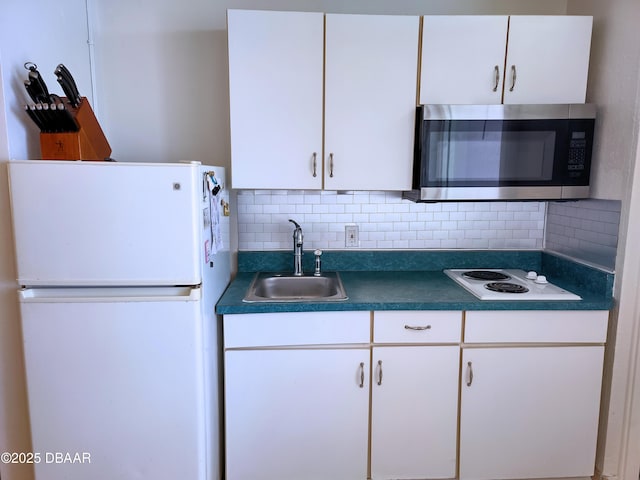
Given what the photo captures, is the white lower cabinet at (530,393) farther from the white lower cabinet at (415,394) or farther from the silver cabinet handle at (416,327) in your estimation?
the silver cabinet handle at (416,327)

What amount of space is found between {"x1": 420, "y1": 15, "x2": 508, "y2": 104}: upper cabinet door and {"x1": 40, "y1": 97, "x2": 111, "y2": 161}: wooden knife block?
4.69ft

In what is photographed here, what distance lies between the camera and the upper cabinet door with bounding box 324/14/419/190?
1760 millimetres

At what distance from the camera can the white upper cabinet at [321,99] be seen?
175 centimetres

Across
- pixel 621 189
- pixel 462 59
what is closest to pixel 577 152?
pixel 621 189

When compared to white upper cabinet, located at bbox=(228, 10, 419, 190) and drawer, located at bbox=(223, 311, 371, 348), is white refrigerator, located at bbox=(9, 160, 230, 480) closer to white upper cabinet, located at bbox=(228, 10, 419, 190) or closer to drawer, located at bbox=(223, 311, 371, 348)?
drawer, located at bbox=(223, 311, 371, 348)

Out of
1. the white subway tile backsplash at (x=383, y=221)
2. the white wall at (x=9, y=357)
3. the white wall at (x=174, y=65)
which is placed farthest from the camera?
the white subway tile backsplash at (x=383, y=221)

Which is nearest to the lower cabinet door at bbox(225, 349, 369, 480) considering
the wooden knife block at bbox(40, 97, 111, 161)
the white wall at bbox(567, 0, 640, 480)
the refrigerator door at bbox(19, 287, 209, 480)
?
the refrigerator door at bbox(19, 287, 209, 480)

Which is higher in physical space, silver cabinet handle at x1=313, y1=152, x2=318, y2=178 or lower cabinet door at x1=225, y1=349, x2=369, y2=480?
silver cabinet handle at x1=313, y1=152, x2=318, y2=178

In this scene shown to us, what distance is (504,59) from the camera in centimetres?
179

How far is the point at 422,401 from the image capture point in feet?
5.73

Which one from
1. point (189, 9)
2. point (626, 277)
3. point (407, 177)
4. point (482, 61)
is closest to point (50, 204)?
point (189, 9)

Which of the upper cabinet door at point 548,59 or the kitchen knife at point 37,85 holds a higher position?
the upper cabinet door at point 548,59

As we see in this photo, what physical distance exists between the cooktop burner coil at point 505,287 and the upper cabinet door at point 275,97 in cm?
95

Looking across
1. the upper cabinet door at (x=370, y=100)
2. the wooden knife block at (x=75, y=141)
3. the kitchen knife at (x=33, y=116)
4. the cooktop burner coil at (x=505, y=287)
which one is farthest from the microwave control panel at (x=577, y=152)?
the kitchen knife at (x=33, y=116)
